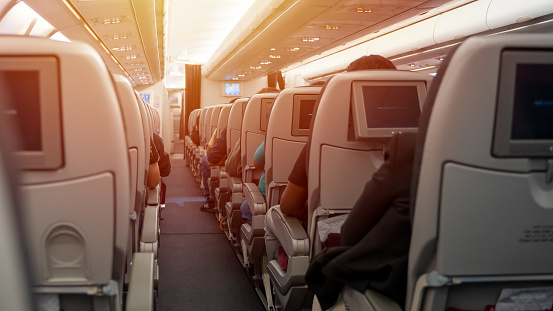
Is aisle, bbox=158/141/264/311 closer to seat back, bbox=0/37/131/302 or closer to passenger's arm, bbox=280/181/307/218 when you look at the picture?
passenger's arm, bbox=280/181/307/218

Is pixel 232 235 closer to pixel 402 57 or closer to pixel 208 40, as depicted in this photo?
pixel 402 57

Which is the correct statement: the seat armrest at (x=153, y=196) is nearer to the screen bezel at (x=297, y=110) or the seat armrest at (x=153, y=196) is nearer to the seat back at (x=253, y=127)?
the seat back at (x=253, y=127)

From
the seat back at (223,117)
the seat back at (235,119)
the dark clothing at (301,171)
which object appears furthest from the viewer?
the seat back at (223,117)

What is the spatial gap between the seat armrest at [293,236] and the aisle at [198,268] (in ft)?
4.15

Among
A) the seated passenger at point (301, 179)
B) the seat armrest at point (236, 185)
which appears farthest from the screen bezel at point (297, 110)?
the seat armrest at point (236, 185)

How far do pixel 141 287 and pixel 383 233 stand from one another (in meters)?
0.93

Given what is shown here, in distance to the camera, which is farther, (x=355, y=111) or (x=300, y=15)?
(x=300, y=15)

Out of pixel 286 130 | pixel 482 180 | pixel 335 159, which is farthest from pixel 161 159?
pixel 482 180

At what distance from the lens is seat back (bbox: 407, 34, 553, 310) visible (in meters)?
1.29

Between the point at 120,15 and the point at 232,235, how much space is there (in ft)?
10.8

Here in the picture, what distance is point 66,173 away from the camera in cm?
129

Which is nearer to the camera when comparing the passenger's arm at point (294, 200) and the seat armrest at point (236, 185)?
the passenger's arm at point (294, 200)

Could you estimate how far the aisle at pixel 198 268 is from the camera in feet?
12.9

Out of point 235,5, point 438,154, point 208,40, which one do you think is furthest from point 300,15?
point 208,40
